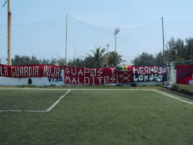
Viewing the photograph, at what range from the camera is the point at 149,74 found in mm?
20047

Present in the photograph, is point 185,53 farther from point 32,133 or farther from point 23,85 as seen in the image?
point 32,133


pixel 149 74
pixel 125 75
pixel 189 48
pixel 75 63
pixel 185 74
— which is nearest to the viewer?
pixel 185 74

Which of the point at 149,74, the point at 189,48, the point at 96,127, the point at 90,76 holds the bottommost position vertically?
the point at 96,127

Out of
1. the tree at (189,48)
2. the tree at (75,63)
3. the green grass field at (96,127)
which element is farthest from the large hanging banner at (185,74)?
the tree at (189,48)

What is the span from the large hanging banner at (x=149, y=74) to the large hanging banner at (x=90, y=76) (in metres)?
2.07

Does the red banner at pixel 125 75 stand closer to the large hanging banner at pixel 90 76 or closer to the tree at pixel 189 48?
the large hanging banner at pixel 90 76

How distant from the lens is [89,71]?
1967 centimetres

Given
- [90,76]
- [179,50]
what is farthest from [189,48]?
[90,76]

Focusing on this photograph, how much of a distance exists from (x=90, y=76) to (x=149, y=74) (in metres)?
5.36

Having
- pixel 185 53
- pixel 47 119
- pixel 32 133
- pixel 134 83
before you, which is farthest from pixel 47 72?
pixel 185 53

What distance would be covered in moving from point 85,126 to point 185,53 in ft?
124

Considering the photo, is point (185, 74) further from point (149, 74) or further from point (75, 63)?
point (75, 63)

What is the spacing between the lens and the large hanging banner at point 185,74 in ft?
45.8

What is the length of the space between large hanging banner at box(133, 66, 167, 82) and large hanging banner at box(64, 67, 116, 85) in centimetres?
207
